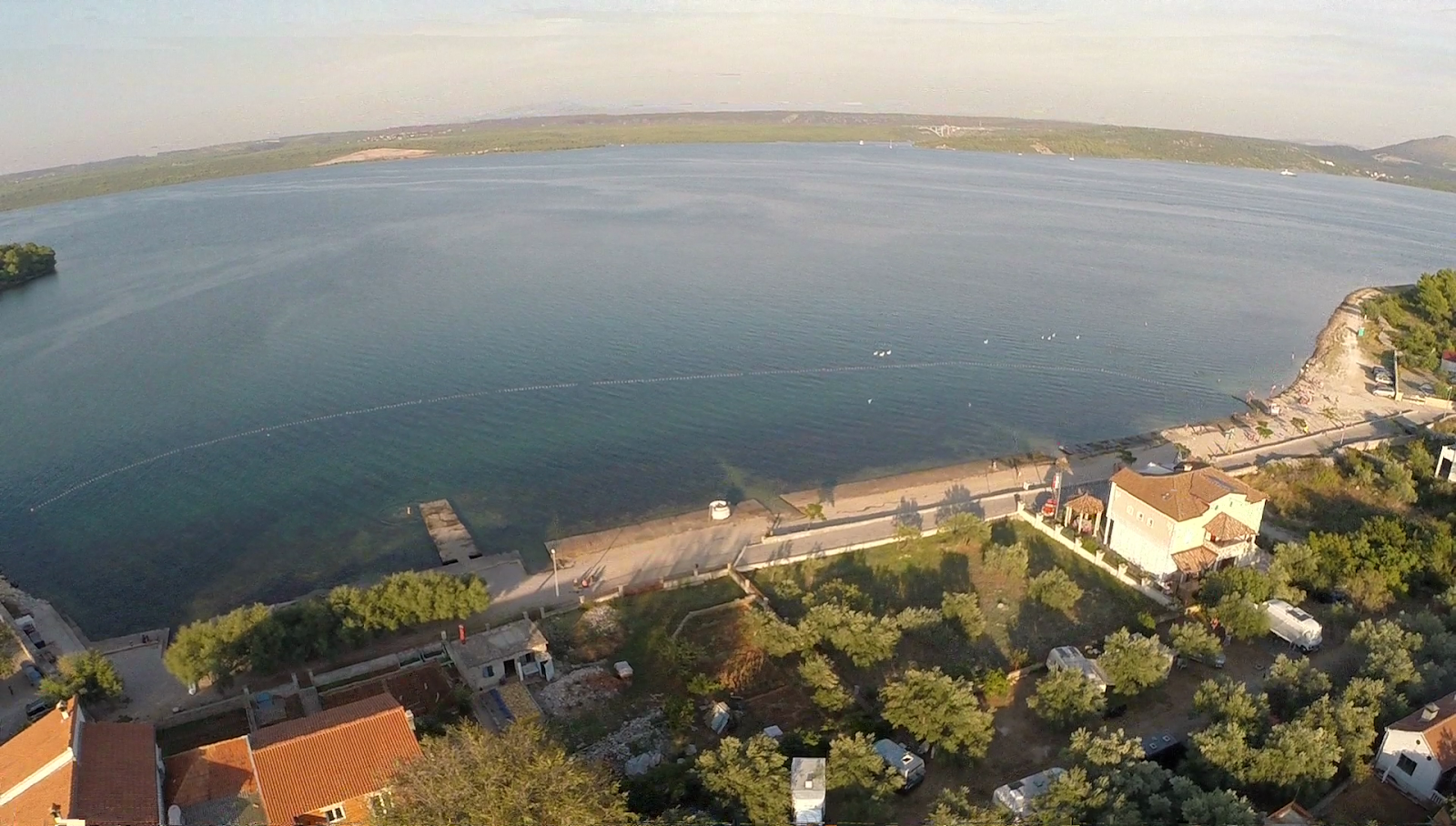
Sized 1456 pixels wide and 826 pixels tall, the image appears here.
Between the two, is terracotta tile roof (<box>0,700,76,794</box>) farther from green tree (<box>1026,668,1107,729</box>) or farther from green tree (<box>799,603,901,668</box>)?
green tree (<box>1026,668,1107,729</box>)

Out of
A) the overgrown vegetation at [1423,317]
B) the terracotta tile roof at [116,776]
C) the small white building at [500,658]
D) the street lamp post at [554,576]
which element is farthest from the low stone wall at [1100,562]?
the overgrown vegetation at [1423,317]

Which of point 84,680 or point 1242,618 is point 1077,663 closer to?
point 1242,618

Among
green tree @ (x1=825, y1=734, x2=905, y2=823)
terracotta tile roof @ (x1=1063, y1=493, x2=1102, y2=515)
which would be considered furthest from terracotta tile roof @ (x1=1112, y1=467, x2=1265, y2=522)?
green tree @ (x1=825, y1=734, x2=905, y2=823)

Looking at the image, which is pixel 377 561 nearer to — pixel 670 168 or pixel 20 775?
pixel 20 775

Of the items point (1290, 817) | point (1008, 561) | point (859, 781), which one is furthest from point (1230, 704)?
point (1008, 561)

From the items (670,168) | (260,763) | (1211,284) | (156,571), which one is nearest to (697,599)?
(260,763)

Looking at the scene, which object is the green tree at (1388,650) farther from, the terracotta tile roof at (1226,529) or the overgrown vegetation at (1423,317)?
the overgrown vegetation at (1423,317)
